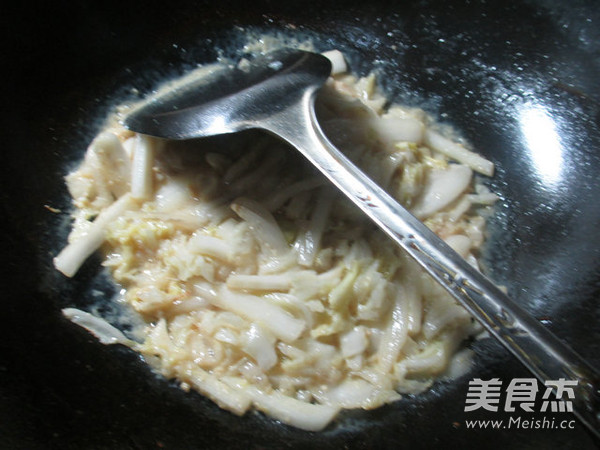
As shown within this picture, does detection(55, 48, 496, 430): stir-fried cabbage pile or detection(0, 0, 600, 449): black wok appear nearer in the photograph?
detection(0, 0, 600, 449): black wok

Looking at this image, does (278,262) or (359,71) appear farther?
(359,71)

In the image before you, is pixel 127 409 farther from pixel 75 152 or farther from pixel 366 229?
pixel 75 152

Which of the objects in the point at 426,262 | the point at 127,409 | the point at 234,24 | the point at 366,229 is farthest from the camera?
the point at 234,24

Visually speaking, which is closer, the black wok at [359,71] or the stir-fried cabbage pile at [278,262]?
the black wok at [359,71]

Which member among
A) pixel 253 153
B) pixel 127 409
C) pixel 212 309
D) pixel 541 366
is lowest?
pixel 127 409

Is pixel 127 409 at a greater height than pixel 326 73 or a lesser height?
lesser

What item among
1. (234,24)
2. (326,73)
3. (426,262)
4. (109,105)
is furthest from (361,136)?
(109,105)

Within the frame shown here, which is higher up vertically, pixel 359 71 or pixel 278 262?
pixel 359 71

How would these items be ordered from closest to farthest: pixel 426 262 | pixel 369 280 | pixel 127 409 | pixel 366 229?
pixel 426 262 → pixel 127 409 → pixel 369 280 → pixel 366 229
